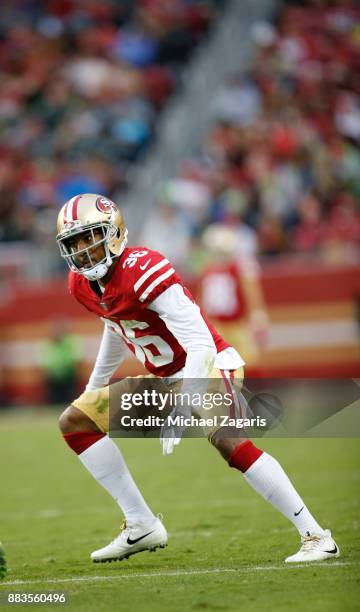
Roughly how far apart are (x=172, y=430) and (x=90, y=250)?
3.04 feet

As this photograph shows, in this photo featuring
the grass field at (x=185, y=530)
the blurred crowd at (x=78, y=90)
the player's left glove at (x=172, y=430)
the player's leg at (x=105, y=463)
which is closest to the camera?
the grass field at (x=185, y=530)

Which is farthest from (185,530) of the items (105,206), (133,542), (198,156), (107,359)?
(198,156)

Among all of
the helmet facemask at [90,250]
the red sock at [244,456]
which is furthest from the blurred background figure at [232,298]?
the red sock at [244,456]

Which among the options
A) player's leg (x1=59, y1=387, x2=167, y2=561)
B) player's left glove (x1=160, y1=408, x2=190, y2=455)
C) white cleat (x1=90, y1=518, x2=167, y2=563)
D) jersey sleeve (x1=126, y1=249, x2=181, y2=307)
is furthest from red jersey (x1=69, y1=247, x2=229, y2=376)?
white cleat (x1=90, y1=518, x2=167, y2=563)

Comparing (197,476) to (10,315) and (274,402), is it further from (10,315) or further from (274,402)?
(10,315)

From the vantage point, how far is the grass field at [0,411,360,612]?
14.3 ft

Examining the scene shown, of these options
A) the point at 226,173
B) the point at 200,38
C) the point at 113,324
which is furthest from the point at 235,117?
the point at 113,324

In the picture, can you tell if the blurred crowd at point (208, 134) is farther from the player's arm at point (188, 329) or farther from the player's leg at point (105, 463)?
the player's arm at point (188, 329)

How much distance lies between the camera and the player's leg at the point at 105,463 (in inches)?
210

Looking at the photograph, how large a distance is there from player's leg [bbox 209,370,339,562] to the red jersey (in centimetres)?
50

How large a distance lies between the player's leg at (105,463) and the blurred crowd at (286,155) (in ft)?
25.5

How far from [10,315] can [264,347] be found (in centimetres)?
337

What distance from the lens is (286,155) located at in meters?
13.6

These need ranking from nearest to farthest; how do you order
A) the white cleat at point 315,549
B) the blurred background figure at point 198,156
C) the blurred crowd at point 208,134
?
1. the white cleat at point 315,549
2. the blurred background figure at point 198,156
3. the blurred crowd at point 208,134
